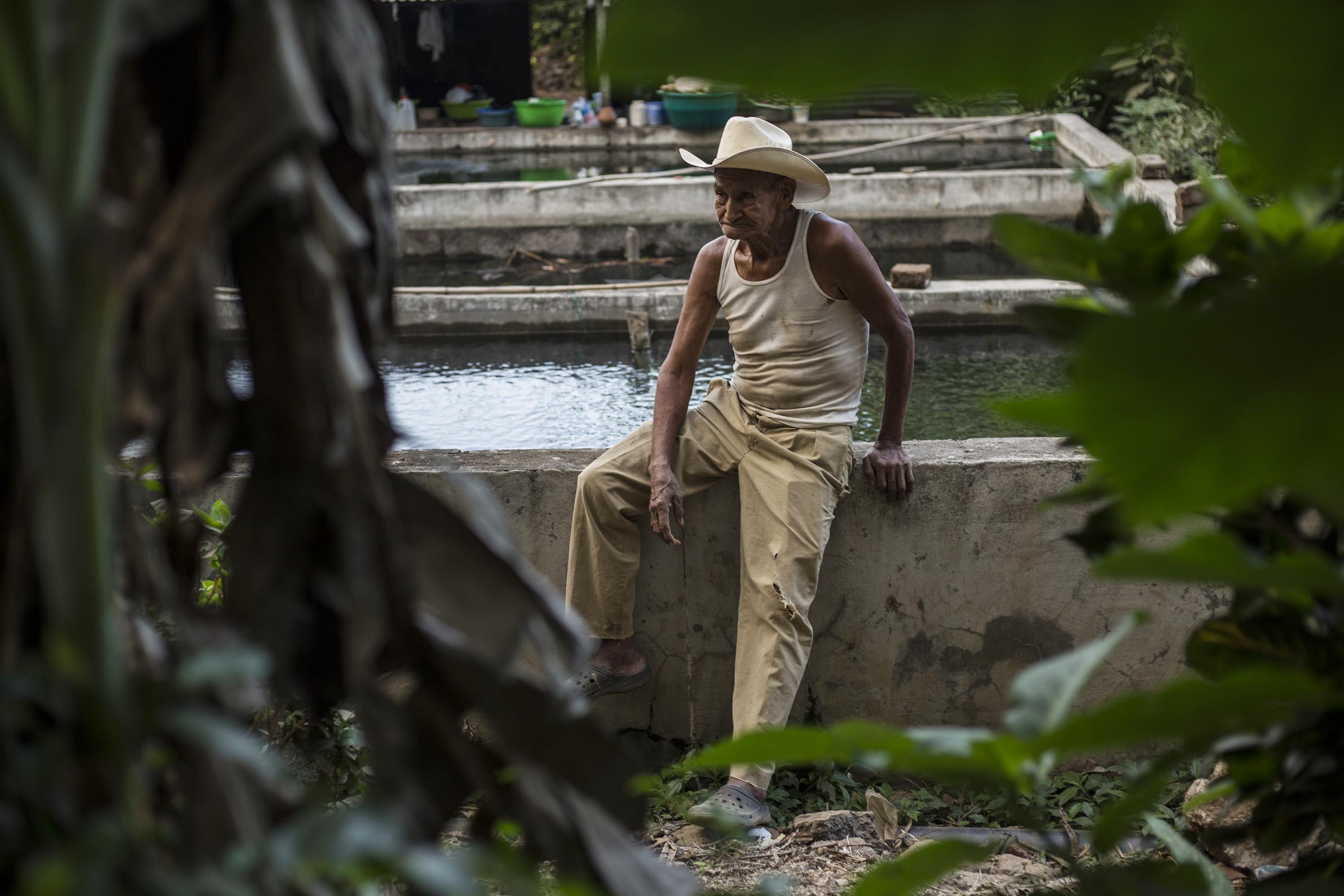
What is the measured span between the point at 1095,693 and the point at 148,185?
3.63 m

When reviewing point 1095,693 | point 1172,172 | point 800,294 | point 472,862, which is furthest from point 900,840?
point 1172,172

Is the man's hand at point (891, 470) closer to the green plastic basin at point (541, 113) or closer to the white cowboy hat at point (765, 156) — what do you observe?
the white cowboy hat at point (765, 156)

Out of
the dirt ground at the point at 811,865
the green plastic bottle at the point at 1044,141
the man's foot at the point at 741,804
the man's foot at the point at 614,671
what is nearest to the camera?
the dirt ground at the point at 811,865

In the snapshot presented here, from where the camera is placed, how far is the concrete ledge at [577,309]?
7.82 metres

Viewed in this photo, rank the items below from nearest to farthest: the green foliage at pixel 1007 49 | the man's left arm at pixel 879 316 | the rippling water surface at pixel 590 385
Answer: the green foliage at pixel 1007 49
the man's left arm at pixel 879 316
the rippling water surface at pixel 590 385

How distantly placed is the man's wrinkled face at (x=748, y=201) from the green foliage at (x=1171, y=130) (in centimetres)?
744

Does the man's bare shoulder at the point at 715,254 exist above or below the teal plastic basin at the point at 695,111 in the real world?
below

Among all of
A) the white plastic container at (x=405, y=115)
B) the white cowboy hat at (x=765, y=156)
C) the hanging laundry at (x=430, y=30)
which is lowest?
the white cowboy hat at (x=765, y=156)

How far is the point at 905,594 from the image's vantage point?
364cm

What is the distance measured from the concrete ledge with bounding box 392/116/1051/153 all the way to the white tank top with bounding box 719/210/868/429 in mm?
10760

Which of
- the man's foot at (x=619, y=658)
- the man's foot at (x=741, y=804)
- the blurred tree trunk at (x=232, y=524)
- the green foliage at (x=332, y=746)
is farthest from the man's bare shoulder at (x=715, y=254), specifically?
the blurred tree trunk at (x=232, y=524)

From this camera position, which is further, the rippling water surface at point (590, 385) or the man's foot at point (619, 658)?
the rippling water surface at point (590, 385)

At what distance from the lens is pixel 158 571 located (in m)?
0.69

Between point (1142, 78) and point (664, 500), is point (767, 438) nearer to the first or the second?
point (664, 500)
